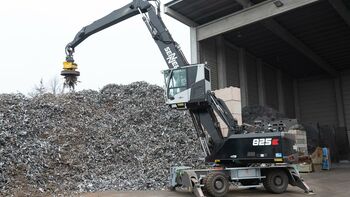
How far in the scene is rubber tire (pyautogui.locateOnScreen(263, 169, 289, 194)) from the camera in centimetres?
1053

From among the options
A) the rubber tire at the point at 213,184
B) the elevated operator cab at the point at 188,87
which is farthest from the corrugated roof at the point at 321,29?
the rubber tire at the point at 213,184

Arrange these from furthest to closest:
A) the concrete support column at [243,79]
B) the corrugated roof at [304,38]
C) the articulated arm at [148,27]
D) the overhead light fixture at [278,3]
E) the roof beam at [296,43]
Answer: the concrete support column at [243,79], the roof beam at [296,43], the corrugated roof at [304,38], the overhead light fixture at [278,3], the articulated arm at [148,27]

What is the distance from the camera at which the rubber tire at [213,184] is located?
957 cm

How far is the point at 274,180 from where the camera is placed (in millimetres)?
10602

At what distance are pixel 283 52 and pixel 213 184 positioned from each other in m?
19.1

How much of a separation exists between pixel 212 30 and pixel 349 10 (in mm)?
7424

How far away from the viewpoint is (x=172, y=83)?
10.6 metres

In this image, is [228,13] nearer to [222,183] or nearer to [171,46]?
[171,46]

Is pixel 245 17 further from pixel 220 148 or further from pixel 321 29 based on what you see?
pixel 220 148

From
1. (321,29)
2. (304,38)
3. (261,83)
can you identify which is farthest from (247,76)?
(321,29)

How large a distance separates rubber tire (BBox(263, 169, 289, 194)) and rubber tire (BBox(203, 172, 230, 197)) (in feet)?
4.77

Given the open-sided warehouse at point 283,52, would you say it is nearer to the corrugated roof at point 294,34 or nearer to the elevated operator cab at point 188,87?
the corrugated roof at point 294,34

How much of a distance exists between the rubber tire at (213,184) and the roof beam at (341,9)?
13127mm

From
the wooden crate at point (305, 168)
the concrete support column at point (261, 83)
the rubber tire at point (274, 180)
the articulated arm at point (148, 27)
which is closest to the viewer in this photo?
the rubber tire at point (274, 180)
